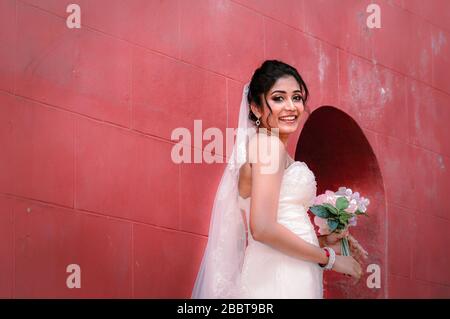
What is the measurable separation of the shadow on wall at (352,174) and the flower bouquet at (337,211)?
1.73 meters

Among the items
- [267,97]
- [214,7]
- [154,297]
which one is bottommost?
[154,297]

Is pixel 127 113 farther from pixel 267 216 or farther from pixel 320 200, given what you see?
pixel 320 200

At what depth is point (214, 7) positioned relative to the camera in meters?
6.53

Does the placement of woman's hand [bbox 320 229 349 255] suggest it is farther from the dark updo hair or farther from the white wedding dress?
the dark updo hair

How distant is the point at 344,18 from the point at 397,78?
708 mm

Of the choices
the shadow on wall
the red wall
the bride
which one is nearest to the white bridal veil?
the bride

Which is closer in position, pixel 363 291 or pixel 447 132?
pixel 363 291

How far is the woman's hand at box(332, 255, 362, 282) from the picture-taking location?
229 inches

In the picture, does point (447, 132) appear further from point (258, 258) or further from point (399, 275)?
point (258, 258)

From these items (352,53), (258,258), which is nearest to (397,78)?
(352,53)

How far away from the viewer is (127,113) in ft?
19.1

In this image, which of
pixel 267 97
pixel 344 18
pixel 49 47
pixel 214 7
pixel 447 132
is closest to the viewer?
pixel 49 47

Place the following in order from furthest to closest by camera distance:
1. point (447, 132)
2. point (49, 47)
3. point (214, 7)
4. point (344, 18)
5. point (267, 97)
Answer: point (447, 132) < point (344, 18) < point (214, 7) < point (267, 97) < point (49, 47)

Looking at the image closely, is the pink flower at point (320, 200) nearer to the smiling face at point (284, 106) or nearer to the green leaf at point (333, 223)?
the green leaf at point (333, 223)
